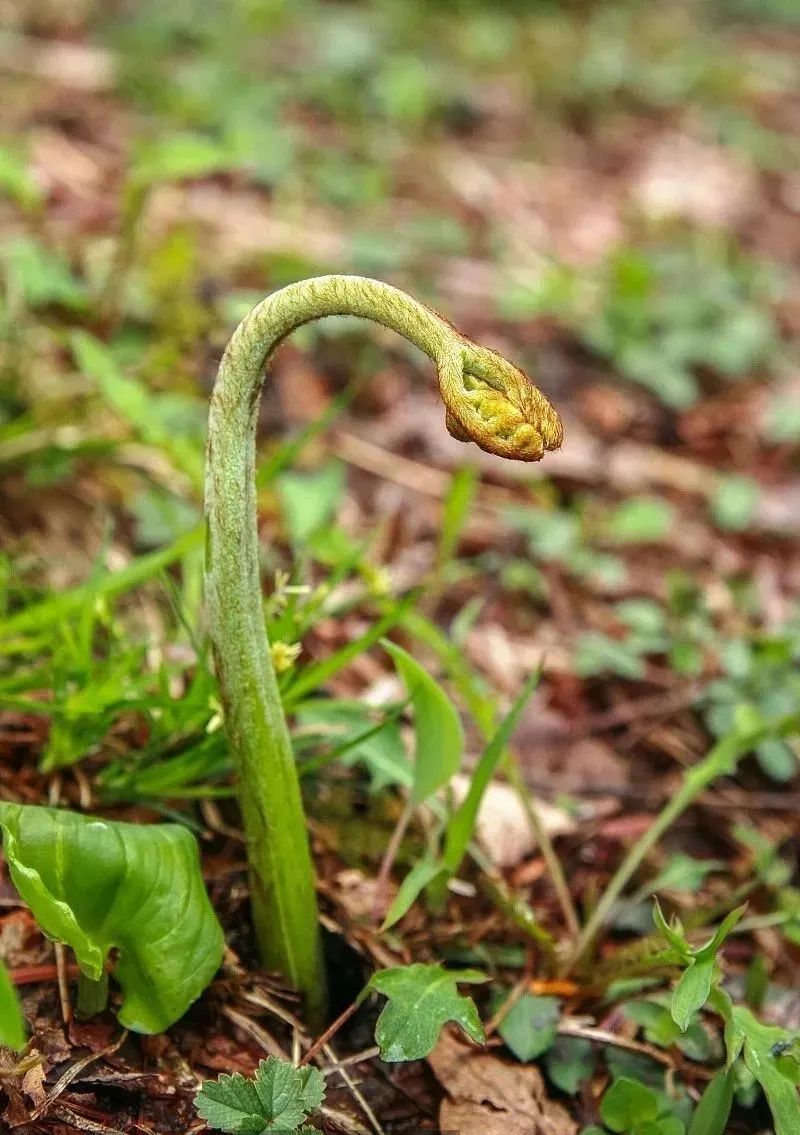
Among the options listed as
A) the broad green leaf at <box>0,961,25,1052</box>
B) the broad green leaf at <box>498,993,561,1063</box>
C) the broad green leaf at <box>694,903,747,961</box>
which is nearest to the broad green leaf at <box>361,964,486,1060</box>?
the broad green leaf at <box>498,993,561,1063</box>

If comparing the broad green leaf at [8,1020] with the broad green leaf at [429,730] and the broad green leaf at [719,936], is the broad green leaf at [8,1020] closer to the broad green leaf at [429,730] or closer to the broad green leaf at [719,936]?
the broad green leaf at [429,730]

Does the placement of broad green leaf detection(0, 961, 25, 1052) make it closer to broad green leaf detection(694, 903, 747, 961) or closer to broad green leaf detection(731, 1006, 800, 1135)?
broad green leaf detection(694, 903, 747, 961)

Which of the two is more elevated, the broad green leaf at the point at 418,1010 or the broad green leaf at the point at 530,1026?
the broad green leaf at the point at 418,1010

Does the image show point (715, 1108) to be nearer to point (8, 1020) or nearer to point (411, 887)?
point (411, 887)

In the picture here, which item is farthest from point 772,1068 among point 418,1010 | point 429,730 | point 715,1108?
point 429,730

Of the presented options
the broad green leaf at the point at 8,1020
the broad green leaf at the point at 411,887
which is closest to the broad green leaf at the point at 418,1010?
the broad green leaf at the point at 411,887
